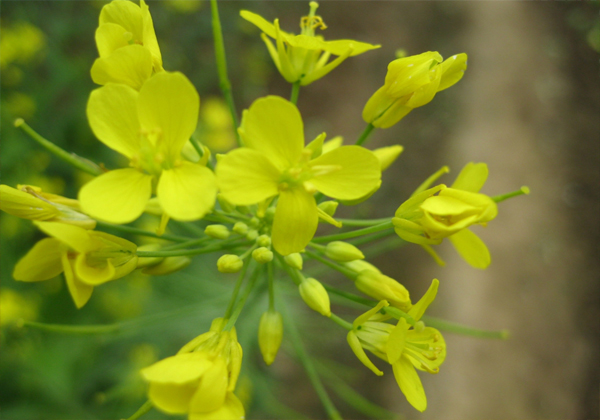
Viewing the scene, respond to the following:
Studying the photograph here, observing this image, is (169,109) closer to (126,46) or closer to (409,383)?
(126,46)

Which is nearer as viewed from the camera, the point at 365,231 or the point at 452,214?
the point at 452,214

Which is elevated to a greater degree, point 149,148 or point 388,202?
point 149,148

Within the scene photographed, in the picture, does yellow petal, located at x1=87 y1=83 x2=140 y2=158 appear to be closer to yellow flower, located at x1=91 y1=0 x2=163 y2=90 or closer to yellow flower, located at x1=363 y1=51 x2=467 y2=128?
yellow flower, located at x1=91 y1=0 x2=163 y2=90

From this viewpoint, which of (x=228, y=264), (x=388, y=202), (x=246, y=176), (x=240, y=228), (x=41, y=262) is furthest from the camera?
(x=388, y=202)

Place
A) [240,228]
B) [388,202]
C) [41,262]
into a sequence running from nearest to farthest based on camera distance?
[41,262]
[240,228]
[388,202]

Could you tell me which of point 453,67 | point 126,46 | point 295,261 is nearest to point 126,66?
point 126,46

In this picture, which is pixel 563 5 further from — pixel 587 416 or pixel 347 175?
pixel 347 175

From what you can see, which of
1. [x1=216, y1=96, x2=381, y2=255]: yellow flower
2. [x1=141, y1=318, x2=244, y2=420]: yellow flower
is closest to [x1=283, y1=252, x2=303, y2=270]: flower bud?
[x1=216, y1=96, x2=381, y2=255]: yellow flower
